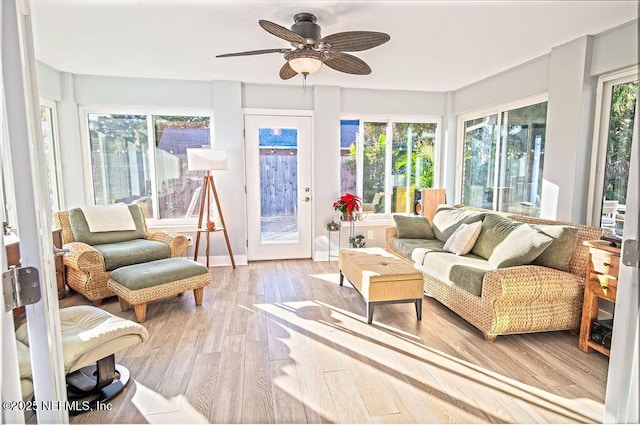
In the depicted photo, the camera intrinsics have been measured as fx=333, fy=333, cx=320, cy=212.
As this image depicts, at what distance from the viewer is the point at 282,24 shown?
2.70 m

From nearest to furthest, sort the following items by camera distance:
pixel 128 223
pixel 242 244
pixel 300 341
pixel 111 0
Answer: pixel 111 0, pixel 300 341, pixel 128 223, pixel 242 244

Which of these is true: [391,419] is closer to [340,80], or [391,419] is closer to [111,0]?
[111,0]

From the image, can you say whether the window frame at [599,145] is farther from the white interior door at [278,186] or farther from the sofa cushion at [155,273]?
the sofa cushion at [155,273]

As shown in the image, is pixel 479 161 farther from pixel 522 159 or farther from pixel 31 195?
pixel 31 195

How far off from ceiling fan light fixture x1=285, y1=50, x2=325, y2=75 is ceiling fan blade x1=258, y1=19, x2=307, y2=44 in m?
0.11

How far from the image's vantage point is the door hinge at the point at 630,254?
993 millimetres

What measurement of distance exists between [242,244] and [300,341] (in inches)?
97.7

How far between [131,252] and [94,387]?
1768mm

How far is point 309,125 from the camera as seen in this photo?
15.8 feet

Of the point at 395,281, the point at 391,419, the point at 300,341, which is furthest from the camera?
the point at 395,281

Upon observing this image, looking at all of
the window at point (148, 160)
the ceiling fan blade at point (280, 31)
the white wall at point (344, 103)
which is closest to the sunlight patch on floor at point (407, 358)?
the white wall at point (344, 103)

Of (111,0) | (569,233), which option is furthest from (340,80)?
(569,233)

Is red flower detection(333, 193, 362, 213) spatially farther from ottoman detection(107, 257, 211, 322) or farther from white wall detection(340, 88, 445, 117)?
ottoman detection(107, 257, 211, 322)

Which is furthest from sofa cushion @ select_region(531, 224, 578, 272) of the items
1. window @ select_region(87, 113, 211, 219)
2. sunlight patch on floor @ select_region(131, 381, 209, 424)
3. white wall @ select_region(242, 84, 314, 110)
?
window @ select_region(87, 113, 211, 219)
